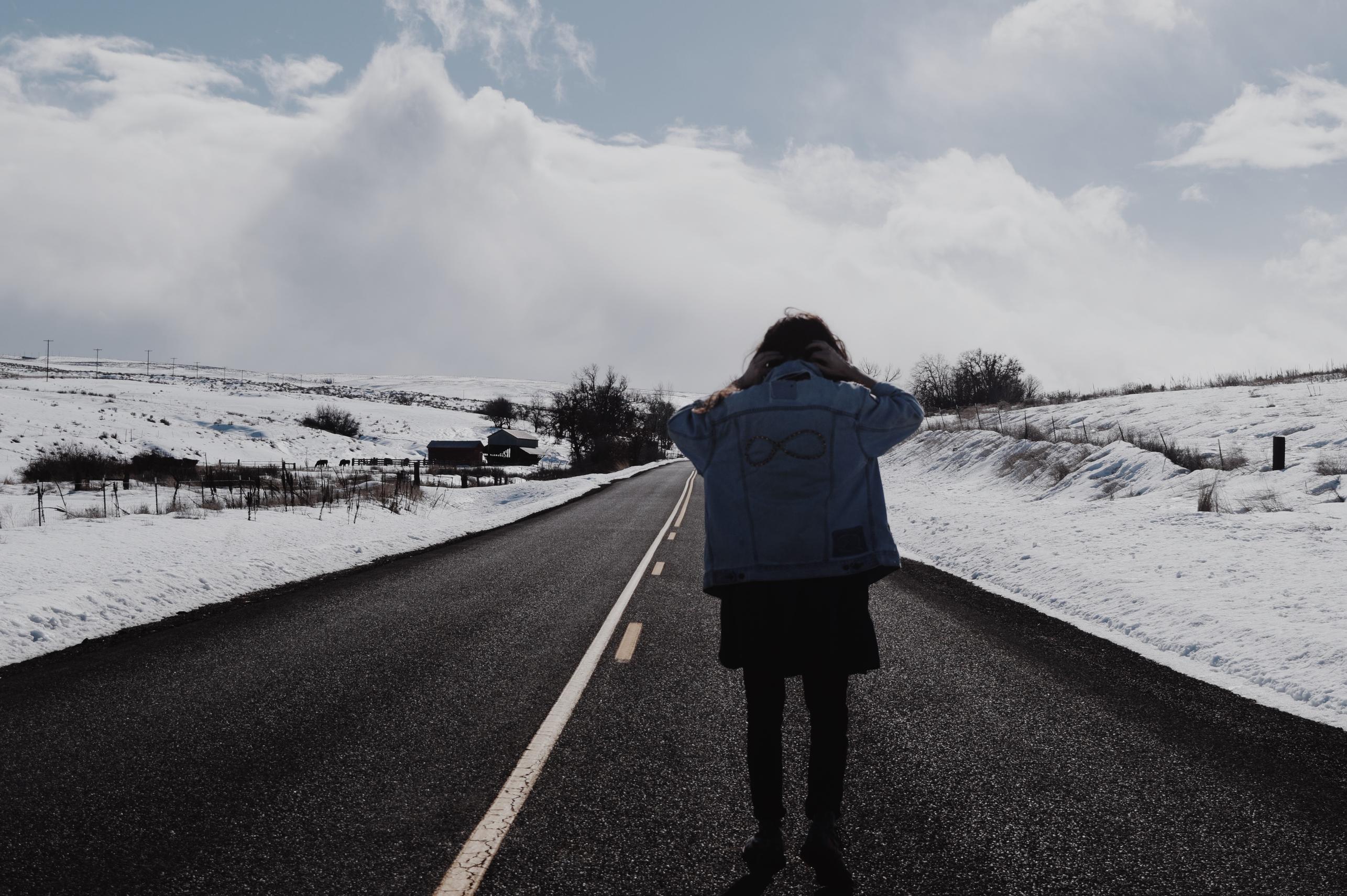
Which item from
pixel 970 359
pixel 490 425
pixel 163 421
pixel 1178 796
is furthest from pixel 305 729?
pixel 490 425

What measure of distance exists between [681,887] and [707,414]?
1727 mm

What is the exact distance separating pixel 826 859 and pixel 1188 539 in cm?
899

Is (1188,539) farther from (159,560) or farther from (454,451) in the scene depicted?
(454,451)

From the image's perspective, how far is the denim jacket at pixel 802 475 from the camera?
274 centimetres

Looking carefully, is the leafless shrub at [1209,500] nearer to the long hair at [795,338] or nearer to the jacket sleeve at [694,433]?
the long hair at [795,338]

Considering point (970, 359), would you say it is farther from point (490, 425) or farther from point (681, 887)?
point (490, 425)

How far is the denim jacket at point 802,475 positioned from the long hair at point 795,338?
0.11 meters

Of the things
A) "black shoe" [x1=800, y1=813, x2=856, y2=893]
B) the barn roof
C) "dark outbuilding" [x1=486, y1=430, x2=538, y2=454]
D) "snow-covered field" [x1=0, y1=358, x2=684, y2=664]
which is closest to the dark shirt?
"black shoe" [x1=800, y1=813, x2=856, y2=893]

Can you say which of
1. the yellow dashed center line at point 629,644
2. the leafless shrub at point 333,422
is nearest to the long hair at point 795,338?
the yellow dashed center line at point 629,644

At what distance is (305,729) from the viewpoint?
4.47m

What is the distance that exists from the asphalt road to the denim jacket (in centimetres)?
120

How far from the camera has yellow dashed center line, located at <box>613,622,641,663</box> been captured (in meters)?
6.08

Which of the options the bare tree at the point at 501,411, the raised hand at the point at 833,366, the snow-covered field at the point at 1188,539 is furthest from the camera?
the bare tree at the point at 501,411

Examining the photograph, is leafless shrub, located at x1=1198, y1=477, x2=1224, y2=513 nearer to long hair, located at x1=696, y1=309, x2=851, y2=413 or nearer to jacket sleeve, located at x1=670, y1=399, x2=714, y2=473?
long hair, located at x1=696, y1=309, x2=851, y2=413
